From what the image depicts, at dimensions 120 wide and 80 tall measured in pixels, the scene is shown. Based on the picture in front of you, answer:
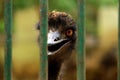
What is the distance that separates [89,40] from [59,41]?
5.68m

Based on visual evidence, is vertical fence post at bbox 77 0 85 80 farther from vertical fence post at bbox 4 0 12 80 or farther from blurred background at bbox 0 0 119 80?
blurred background at bbox 0 0 119 80

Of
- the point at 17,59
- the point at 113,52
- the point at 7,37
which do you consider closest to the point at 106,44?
the point at 113,52

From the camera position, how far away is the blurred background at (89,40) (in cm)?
818

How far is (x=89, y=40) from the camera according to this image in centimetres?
873

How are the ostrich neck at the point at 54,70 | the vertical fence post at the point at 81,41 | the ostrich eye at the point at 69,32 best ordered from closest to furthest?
the vertical fence post at the point at 81,41 → the ostrich neck at the point at 54,70 → the ostrich eye at the point at 69,32

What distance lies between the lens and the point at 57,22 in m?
3.38

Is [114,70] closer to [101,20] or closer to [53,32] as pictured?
[101,20]

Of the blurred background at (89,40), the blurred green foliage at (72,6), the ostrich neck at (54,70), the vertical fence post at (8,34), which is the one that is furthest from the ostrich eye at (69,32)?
the blurred background at (89,40)

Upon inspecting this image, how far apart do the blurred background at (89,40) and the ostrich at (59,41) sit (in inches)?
169

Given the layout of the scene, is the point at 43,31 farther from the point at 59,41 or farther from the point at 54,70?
the point at 54,70

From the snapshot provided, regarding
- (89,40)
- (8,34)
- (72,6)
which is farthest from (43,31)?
(89,40)

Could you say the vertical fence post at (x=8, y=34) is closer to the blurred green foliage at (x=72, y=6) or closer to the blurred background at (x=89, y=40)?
the blurred green foliage at (x=72, y=6)

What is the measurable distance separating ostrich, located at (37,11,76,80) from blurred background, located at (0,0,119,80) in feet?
14.1

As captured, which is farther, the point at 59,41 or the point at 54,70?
the point at 54,70
